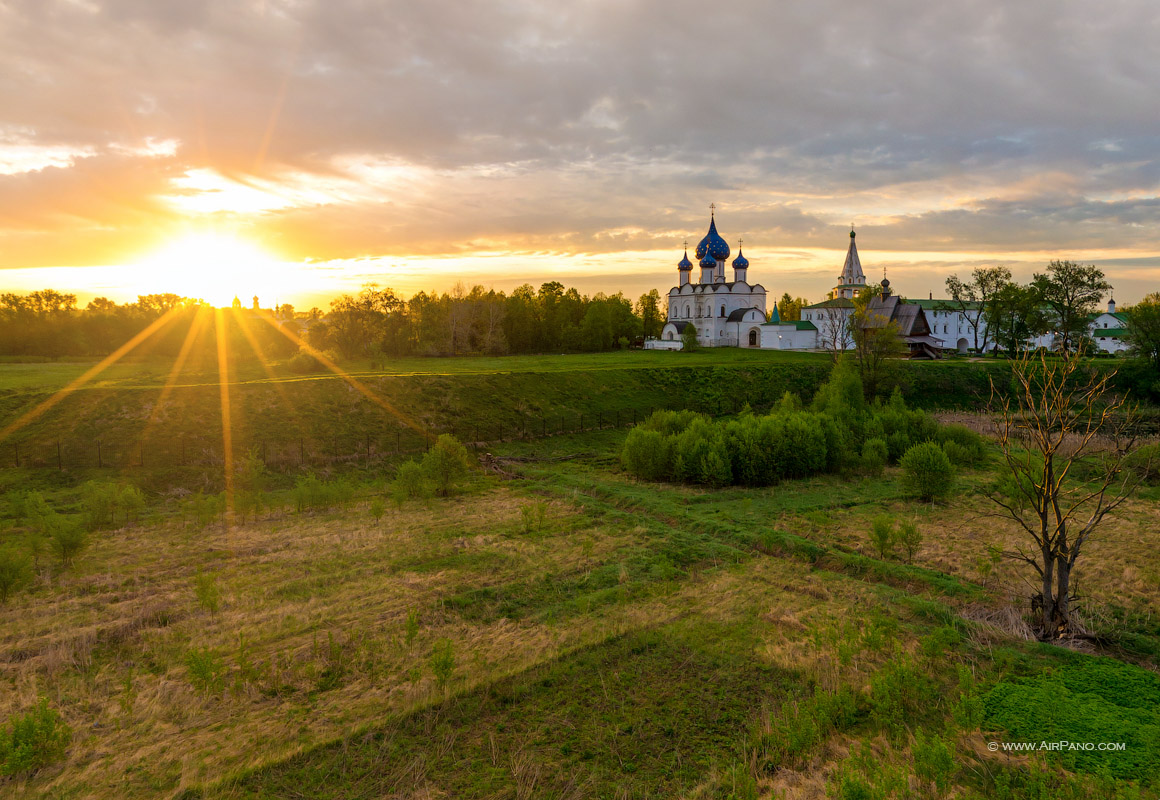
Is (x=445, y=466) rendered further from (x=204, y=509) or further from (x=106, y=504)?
(x=106, y=504)

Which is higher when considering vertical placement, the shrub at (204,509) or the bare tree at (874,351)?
the bare tree at (874,351)

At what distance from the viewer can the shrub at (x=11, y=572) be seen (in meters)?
14.8

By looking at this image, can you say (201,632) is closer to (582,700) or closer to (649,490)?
(582,700)

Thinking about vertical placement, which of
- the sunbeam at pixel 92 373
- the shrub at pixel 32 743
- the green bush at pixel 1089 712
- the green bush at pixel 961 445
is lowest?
the shrub at pixel 32 743

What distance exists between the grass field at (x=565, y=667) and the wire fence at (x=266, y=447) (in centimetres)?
967

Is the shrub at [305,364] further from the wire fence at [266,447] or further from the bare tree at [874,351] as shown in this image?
the bare tree at [874,351]

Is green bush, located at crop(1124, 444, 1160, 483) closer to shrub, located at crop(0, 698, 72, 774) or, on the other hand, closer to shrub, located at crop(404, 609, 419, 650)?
shrub, located at crop(404, 609, 419, 650)

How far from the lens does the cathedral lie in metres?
93.4

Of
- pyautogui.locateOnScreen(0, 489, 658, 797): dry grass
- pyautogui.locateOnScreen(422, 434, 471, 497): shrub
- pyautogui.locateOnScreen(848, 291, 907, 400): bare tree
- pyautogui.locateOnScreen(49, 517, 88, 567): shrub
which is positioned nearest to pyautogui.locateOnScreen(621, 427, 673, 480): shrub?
pyautogui.locateOnScreen(422, 434, 471, 497): shrub

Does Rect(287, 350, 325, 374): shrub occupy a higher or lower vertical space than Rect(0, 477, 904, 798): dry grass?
higher

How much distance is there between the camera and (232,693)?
11250 millimetres

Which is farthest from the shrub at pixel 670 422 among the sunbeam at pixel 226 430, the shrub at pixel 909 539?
the sunbeam at pixel 226 430

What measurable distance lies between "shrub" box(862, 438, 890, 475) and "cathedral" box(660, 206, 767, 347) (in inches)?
2354

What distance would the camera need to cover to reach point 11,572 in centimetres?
1488
